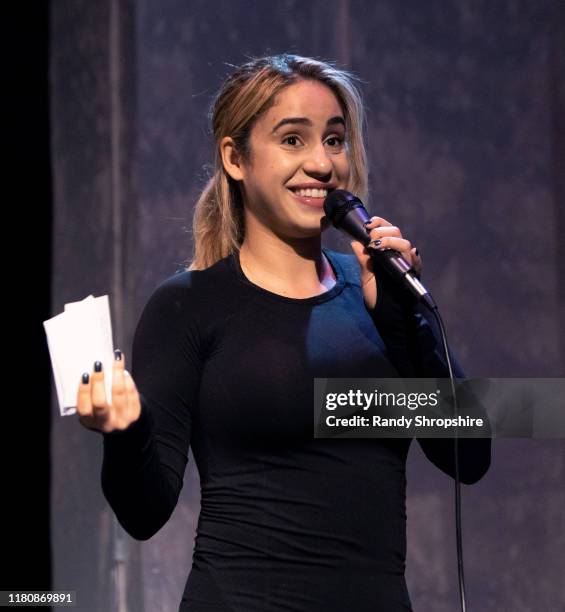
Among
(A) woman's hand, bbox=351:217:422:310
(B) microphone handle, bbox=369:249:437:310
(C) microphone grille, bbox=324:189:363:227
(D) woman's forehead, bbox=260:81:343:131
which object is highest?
(D) woman's forehead, bbox=260:81:343:131

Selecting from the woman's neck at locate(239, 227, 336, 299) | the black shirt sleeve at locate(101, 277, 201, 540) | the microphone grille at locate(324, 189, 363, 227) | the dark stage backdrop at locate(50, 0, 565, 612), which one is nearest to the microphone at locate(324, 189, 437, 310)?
the microphone grille at locate(324, 189, 363, 227)

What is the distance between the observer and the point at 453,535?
2.03 meters

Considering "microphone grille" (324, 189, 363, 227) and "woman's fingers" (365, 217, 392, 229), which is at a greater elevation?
"microphone grille" (324, 189, 363, 227)

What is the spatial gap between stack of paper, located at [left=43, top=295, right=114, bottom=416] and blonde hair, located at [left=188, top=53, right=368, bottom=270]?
1.19 ft

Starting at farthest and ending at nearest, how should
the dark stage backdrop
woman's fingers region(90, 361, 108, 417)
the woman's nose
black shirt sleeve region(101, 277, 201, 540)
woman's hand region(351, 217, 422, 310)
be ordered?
the dark stage backdrop
the woman's nose
woman's hand region(351, 217, 422, 310)
black shirt sleeve region(101, 277, 201, 540)
woman's fingers region(90, 361, 108, 417)

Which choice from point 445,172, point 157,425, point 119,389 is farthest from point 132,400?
point 445,172

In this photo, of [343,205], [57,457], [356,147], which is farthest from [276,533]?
[57,457]

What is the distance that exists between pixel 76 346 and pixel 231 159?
1.52 feet

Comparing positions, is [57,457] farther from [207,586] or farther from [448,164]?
[448,164]

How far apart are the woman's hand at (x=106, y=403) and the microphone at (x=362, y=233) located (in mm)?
325

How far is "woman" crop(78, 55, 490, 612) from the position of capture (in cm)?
108

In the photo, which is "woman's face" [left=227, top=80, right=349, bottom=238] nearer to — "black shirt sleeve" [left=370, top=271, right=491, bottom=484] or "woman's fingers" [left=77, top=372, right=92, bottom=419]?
"black shirt sleeve" [left=370, top=271, right=491, bottom=484]

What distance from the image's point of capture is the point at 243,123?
49.9 inches

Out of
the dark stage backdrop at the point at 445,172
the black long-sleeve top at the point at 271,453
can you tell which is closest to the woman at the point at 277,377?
the black long-sleeve top at the point at 271,453
